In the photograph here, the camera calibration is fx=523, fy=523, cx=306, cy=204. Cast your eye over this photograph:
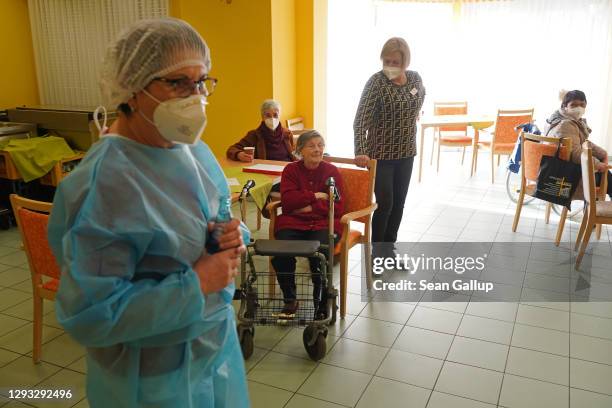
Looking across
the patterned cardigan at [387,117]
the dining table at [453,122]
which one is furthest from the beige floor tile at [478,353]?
the dining table at [453,122]

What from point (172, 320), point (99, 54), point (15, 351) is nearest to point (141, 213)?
point (172, 320)

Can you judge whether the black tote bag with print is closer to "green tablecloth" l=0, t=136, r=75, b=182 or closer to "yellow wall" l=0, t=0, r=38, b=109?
"green tablecloth" l=0, t=136, r=75, b=182

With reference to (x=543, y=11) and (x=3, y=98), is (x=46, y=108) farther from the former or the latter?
(x=543, y=11)

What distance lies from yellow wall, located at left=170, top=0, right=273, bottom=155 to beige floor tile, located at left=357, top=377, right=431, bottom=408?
10.4 ft

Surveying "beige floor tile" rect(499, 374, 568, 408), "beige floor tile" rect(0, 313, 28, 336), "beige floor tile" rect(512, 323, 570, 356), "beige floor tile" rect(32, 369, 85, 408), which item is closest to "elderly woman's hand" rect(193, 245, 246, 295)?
"beige floor tile" rect(32, 369, 85, 408)

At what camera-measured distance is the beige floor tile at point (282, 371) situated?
87.7 inches

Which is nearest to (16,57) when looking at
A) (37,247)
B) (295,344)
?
(37,247)

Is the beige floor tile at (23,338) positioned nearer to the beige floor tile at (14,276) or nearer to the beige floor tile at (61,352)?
the beige floor tile at (61,352)

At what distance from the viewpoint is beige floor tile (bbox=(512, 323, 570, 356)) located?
2.49 meters

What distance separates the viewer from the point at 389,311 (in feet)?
9.38

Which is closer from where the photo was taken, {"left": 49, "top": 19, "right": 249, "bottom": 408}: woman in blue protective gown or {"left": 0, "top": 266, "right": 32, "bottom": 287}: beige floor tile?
{"left": 49, "top": 19, "right": 249, "bottom": 408}: woman in blue protective gown

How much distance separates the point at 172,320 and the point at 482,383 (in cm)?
172

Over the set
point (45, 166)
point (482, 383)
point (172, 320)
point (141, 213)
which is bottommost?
point (482, 383)

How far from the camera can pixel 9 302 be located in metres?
2.92
